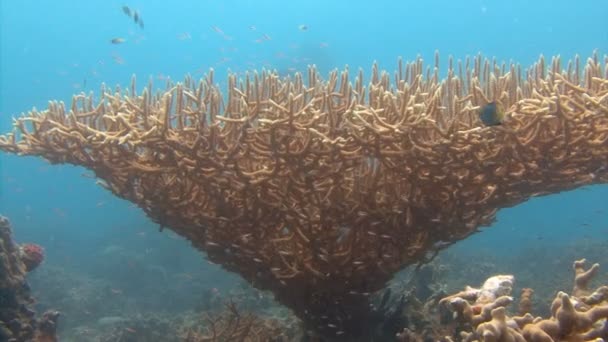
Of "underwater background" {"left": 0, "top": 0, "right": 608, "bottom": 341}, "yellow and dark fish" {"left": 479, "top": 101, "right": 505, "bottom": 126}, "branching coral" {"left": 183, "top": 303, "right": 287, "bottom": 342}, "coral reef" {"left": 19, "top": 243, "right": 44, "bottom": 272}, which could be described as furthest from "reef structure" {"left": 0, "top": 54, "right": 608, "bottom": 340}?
"underwater background" {"left": 0, "top": 0, "right": 608, "bottom": 341}

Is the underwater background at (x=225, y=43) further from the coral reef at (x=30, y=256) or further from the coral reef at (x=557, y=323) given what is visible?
the coral reef at (x=557, y=323)

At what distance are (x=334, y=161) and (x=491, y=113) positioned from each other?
1438 millimetres

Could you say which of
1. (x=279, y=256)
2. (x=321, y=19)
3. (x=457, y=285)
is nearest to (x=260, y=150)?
(x=279, y=256)

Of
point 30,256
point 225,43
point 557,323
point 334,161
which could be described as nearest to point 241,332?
point 334,161

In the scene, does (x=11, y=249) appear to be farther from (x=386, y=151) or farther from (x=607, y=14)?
(x=607, y=14)

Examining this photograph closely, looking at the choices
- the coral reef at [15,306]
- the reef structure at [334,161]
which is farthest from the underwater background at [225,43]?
the reef structure at [334,161]

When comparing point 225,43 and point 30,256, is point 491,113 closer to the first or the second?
point 30,256

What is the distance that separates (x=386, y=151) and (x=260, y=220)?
1576 millimetres

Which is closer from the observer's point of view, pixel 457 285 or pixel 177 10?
pixel 457 285

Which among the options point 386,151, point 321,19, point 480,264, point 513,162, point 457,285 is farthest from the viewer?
point 321,19

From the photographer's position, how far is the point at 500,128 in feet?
14.6

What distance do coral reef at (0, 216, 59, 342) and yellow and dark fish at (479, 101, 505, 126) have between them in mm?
5939

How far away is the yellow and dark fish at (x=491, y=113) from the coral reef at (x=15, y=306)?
594 cm

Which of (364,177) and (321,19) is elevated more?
(321,19)
